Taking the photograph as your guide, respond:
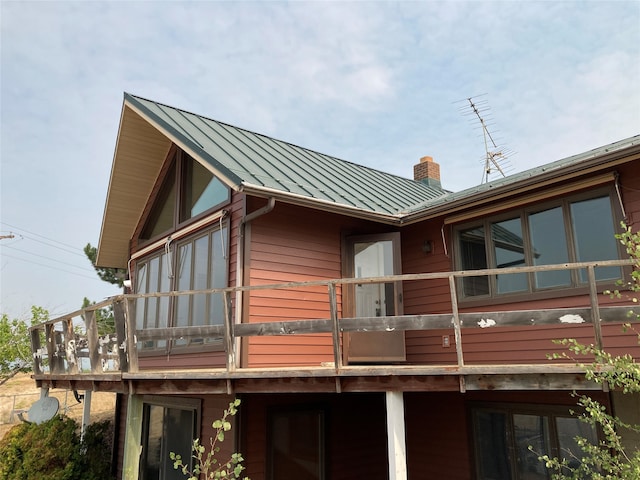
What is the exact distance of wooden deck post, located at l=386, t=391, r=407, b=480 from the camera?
5141mm

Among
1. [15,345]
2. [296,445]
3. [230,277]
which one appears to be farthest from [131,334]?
[15,345]

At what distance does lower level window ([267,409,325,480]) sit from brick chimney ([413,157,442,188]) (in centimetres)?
835

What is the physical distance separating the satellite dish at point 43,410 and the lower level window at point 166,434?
1732mm

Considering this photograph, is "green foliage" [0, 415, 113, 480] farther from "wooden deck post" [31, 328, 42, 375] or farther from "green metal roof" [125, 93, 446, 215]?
"green metal roof" [125, 93, 446, 215]

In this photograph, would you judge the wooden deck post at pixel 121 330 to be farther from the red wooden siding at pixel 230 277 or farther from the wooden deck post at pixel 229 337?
the wooden deck post at pixel 229 337

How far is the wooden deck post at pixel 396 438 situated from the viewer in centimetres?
514

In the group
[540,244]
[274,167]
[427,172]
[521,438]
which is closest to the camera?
[540,244]

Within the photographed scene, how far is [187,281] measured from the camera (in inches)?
356

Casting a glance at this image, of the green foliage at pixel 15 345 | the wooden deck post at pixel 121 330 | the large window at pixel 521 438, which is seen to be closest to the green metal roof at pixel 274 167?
the wooden deck post at pixel 121 330

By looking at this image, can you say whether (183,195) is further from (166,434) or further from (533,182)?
(533,182)

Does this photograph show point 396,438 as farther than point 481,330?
No

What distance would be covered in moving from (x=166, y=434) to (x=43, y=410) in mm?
2621

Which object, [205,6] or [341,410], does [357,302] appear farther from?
[205,6]

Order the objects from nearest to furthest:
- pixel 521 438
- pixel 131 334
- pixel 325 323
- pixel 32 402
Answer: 1. pixel 325 323
2. pixel 131 334
3. pixel 521 438
4. pixel 32 402
